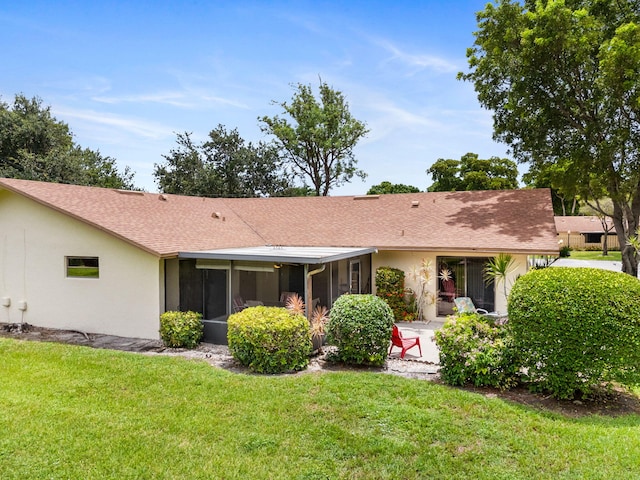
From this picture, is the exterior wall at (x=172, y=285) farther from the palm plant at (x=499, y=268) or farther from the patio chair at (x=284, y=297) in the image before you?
the palm plant at (x=499, y=268)

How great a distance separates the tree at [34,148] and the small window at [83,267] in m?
21.3

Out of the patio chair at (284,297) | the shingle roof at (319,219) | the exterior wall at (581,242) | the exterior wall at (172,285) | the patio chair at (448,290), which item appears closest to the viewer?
the exterior wall at (172,285)

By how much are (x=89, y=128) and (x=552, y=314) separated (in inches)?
1610

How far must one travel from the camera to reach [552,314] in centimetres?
730

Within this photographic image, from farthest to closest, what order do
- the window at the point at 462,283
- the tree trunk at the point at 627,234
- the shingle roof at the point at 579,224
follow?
the shingle roof at the point at 579,224
the tree trunk at the point at 627,234
the window at the point at 462,283

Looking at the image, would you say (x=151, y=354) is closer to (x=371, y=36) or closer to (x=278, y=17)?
(x=278, y=17)

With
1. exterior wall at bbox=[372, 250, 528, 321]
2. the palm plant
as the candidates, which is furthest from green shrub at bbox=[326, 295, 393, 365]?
exterior wall at bbox=[372, 250, 528, 321]

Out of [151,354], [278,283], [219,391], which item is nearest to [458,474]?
[219,391]

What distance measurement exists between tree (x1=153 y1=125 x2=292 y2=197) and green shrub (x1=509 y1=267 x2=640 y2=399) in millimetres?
30197

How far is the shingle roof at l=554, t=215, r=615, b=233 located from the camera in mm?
52844

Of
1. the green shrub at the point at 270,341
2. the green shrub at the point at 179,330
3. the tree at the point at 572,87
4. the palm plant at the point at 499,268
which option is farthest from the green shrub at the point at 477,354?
the tree at the point at 572,87

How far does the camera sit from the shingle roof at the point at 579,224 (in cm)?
5284

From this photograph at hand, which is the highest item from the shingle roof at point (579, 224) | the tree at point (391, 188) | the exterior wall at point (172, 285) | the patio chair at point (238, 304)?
the tree at point (391, 188)

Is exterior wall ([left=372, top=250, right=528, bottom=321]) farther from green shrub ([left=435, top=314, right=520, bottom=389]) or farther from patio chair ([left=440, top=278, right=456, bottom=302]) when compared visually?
green shrub ([left=435, top=314, right=520, bottom=389])
